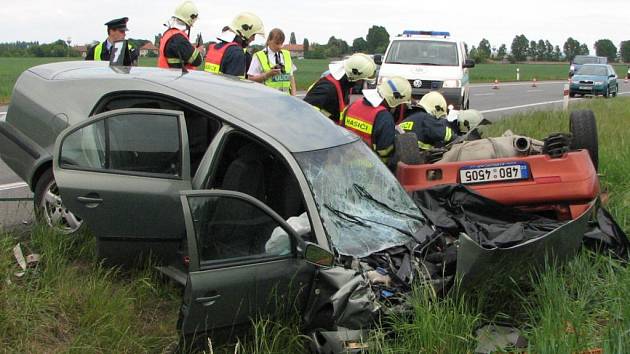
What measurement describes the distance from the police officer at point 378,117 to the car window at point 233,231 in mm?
2709

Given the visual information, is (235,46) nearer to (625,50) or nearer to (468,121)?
(468,121)

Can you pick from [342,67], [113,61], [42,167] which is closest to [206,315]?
[42,167]

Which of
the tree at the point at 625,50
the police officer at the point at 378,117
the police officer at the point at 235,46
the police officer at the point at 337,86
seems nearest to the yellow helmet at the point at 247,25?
the police officer at the point at 235,46

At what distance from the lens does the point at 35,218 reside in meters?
4.89

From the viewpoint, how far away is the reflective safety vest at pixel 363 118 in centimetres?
605

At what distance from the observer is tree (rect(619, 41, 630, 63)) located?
9962 cm

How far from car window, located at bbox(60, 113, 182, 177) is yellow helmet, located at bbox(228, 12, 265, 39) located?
368cm

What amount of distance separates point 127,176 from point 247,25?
3.93 m

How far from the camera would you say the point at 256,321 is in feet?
11.3

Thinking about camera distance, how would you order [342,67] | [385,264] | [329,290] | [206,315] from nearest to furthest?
1. [206,315]
2. [329,290]
3. [385,264]
4. [342,67]

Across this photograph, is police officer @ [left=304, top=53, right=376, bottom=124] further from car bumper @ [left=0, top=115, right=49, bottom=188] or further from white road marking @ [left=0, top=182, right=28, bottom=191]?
white road marking @ [left=0, top=182, right=28, bottom=191]

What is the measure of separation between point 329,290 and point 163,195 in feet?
3.91

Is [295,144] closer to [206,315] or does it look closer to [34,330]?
[206,315]

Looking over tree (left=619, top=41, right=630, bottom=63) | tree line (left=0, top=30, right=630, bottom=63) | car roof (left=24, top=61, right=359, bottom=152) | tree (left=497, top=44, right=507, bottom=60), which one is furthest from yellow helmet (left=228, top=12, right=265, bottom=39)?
tree (left=619, top=41, right=630, bottom=63)
